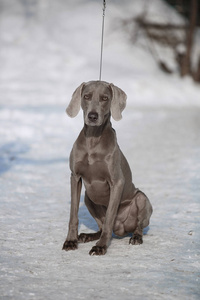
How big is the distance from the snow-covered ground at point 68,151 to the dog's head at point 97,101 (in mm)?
1035

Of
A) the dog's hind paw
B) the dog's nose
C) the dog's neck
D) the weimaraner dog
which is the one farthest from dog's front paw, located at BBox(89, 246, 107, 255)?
the dog's nose

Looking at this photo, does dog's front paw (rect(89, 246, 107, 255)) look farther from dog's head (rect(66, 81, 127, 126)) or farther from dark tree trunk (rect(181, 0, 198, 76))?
dark tree trunk (rect(181, 0, 198, 76))

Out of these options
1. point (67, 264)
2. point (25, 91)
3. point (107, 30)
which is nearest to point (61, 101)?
point (25, 91)

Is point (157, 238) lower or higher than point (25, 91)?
higher

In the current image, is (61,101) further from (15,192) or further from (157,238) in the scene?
(157,238)

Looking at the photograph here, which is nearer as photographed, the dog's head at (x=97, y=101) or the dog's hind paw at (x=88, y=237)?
the dog's head at (x=97, y=101)

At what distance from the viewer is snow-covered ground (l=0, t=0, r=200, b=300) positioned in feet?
9.71

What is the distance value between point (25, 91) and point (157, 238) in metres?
9.79

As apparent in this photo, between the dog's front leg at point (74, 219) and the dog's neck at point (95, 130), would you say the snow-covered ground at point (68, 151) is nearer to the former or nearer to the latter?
the dog's front leg at point (74, 219)

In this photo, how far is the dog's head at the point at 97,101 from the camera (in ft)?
11.5

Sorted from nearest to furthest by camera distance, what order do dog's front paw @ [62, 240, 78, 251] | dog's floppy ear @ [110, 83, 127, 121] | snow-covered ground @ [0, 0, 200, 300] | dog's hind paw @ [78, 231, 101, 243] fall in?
1. snow-covered ground @ [0, 0, 200, 300]
2. dog's front paw @ [62, 240, 78, 251]
3. dog's floppy ear @ [110, 83, 127, 121]
4. dog's hind paw @ [78, 231, 101, 243]

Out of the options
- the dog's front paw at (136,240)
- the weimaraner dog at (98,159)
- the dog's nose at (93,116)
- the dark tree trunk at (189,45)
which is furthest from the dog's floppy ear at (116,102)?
the dark tree trunk at (189,45)

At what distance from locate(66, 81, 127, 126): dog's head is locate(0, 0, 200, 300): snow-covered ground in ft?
3.39

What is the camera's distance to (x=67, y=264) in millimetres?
3203
